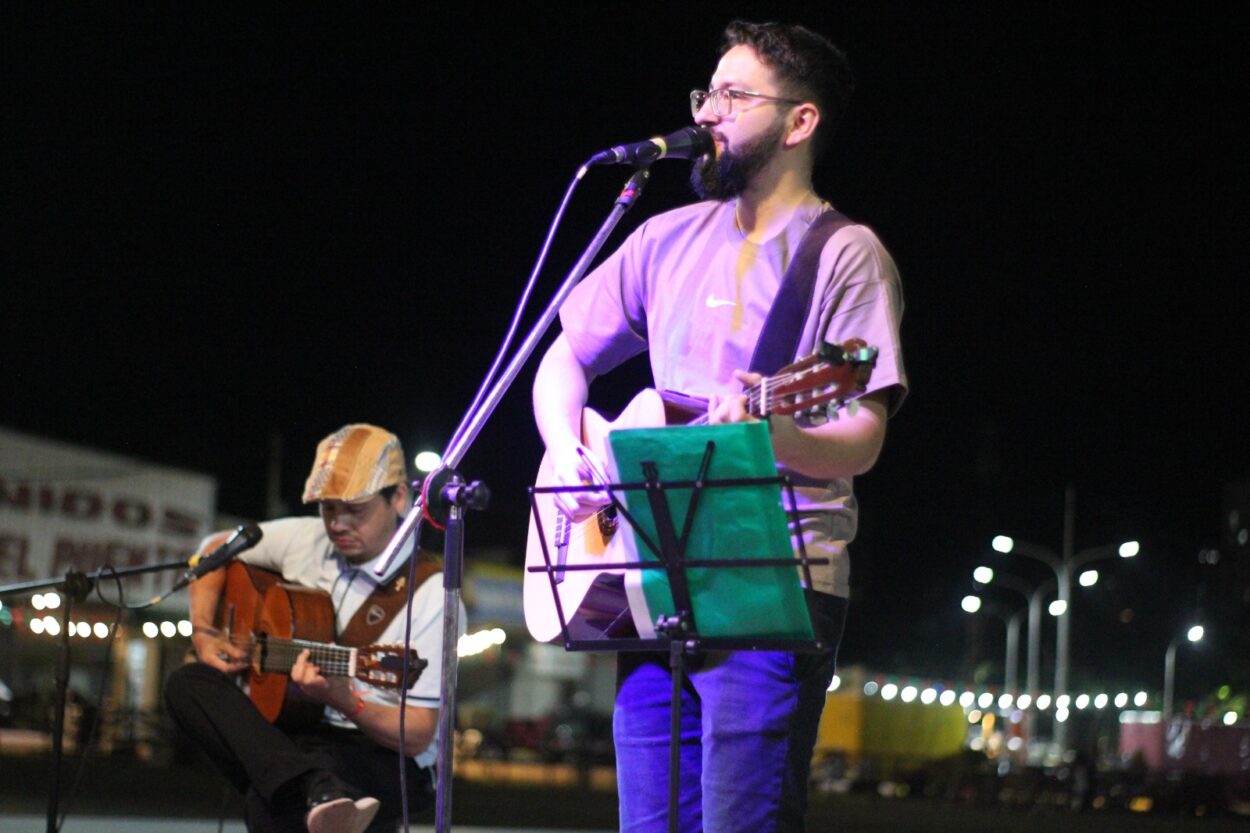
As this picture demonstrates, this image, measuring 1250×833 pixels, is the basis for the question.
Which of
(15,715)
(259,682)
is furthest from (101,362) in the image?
(259,682)

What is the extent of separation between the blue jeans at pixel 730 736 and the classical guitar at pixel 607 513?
189mm

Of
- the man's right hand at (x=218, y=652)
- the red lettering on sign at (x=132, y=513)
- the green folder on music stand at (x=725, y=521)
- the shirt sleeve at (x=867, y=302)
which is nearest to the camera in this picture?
the green folder on music stand at (x=725, y=521)

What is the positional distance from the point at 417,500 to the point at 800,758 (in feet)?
3.58

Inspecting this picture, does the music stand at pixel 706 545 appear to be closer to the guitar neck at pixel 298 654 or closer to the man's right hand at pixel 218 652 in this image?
the guitar neck at pixel 298 654

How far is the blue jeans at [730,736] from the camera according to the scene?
3029mm

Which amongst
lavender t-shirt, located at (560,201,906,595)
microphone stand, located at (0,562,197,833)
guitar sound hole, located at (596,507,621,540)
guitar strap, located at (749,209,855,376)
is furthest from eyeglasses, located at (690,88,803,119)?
microphone stand, located at (0,562,197,833)

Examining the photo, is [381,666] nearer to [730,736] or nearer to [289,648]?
[289,648]

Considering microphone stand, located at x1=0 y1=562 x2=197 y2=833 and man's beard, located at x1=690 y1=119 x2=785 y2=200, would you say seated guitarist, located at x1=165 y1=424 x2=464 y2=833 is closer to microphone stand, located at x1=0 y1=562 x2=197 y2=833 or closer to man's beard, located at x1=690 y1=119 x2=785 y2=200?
microphone stand, located at x1=0 y1=562 x2=197 y2=833

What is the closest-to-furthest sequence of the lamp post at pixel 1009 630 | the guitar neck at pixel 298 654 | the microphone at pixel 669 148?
the microphone at pixel 669 148 → the guitar neck at pixel 298 654 → the lamp post at pixel 1009 630

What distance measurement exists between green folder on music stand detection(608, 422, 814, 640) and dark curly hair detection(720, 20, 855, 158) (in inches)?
39.9

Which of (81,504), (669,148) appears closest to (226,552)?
(669,148)

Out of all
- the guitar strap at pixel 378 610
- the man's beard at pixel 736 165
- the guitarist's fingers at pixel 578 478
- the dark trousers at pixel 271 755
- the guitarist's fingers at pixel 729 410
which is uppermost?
the man's beard at pixel 736 165

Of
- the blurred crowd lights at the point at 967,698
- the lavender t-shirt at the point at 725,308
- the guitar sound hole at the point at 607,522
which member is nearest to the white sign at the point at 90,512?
the blurred crowd lights at the point at 967,698

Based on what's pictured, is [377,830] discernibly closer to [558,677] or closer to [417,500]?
[417,500]
